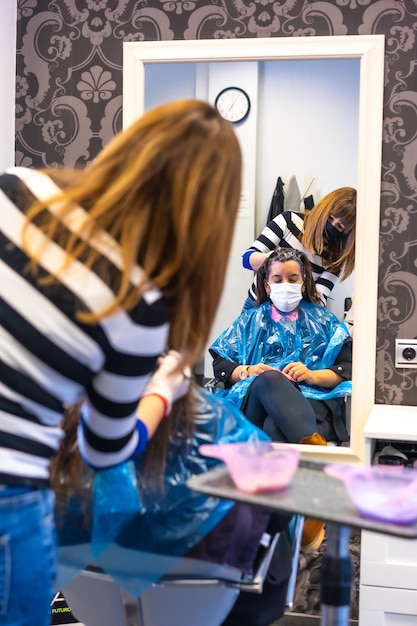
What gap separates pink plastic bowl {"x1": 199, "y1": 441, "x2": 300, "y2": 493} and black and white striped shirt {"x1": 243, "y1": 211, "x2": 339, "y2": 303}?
147cm

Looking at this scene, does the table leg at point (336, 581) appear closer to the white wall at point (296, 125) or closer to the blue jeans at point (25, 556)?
the blue jeans at point (25, 556)

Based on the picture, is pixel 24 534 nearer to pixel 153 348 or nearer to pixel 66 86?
pixel 153 348

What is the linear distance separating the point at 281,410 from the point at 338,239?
647mm

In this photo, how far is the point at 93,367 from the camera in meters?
1.06

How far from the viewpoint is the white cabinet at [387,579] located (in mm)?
2354

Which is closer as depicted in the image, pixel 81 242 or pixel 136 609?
pixel 81 242

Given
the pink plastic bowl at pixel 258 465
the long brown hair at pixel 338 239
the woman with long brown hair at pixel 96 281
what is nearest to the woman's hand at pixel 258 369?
the long brown hair at pixel 338 239

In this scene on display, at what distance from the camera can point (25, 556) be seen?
1.07 m

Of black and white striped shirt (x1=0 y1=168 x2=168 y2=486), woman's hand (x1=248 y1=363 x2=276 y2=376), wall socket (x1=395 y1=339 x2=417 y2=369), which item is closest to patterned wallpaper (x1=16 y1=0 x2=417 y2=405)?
wall socket (x1=395 y1=339 x2=417 y2=369)

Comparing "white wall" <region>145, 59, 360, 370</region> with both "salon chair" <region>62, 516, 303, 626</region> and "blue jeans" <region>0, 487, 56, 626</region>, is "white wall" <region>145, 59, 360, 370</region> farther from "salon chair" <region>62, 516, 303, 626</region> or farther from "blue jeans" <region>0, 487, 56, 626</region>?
"blue jeans" <region>0, 487, 56, 626</region>

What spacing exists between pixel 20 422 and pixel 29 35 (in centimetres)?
228

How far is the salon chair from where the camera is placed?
1379mm

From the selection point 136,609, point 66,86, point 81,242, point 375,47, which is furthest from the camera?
point 66,86

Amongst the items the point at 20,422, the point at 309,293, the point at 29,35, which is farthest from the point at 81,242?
the point at 29,35
